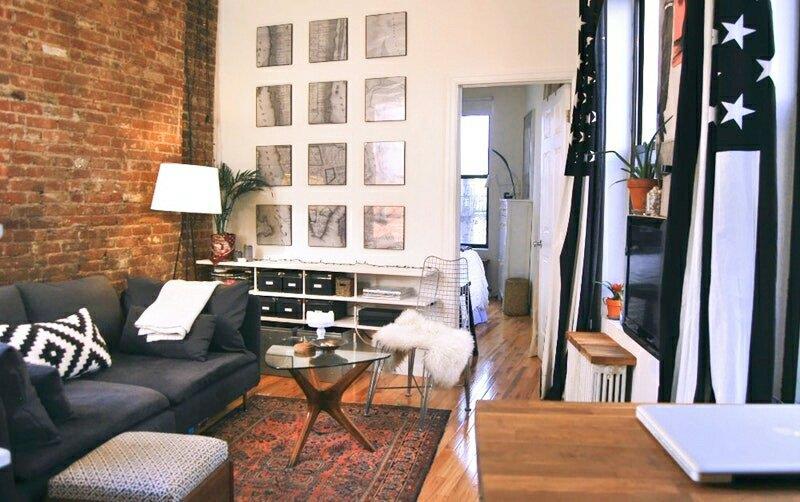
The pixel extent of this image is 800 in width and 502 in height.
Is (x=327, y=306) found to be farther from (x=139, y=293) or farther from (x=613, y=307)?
(x=613, y=307)

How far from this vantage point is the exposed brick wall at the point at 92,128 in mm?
3189

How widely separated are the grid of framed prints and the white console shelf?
0.86 ft

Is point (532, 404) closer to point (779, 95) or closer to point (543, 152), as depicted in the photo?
point (779, 95)

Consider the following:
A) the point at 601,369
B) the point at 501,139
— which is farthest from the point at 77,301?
the point at 501,139

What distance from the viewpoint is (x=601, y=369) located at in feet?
9.23

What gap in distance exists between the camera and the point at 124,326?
3426 mm

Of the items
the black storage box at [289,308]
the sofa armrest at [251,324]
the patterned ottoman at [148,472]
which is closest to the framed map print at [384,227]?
the black storage box at [289,308]

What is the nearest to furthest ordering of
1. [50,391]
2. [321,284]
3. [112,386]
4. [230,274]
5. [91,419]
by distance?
[50,391], [91,419], [112,386], [321,284], [230,274]

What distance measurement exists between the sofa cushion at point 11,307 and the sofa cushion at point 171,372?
0.46 metres

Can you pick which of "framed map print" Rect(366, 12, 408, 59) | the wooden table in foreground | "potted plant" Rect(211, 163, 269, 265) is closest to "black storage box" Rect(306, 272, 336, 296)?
"potted plant" Rect(211, 163, 269, 265)

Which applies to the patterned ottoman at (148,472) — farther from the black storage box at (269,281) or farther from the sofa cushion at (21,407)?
the black storage box at (269,281)

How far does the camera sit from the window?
8195 millimetres

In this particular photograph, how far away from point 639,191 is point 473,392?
6.21 feet

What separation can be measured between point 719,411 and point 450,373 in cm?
249
